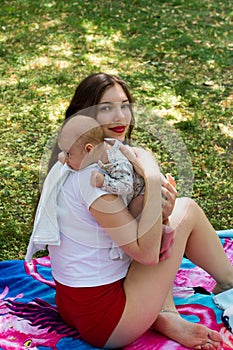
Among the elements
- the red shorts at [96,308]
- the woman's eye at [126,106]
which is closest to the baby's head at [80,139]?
the woman's eye at [126,106]

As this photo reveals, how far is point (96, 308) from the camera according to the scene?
2.49 metres

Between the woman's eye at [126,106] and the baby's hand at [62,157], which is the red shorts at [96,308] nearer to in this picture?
the baby's hand at [62,157]

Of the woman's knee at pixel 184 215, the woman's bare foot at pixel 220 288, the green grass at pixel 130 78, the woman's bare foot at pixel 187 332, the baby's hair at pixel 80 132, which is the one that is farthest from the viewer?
the green grass at pixel 130 78

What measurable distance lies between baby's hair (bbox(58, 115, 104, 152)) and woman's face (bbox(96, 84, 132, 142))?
8 centimetres

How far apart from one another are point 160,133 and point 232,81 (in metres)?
2.85

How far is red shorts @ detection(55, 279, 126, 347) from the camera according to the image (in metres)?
2.47

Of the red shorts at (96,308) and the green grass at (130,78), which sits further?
the green grass at (130,78)

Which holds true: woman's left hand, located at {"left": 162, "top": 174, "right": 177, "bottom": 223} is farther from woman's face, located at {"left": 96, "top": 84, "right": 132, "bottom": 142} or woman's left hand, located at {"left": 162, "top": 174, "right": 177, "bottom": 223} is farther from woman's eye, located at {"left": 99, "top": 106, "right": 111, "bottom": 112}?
woman's eye, located at {"left": 99, "top": 106, "right": 111, "bottom": 112}

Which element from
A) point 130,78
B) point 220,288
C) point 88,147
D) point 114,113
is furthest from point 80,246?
point 130,78

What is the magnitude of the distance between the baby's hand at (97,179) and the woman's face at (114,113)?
0.62ft

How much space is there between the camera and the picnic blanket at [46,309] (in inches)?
103

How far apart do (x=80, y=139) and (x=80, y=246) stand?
1.45 ft

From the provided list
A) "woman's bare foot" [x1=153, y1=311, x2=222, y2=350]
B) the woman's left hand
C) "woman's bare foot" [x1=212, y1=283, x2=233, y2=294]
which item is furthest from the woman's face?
"woman's bare foot" [x1=212, y1=283, x2=233, y2=294]

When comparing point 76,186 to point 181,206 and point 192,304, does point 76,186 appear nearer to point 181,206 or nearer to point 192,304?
point 181,206
